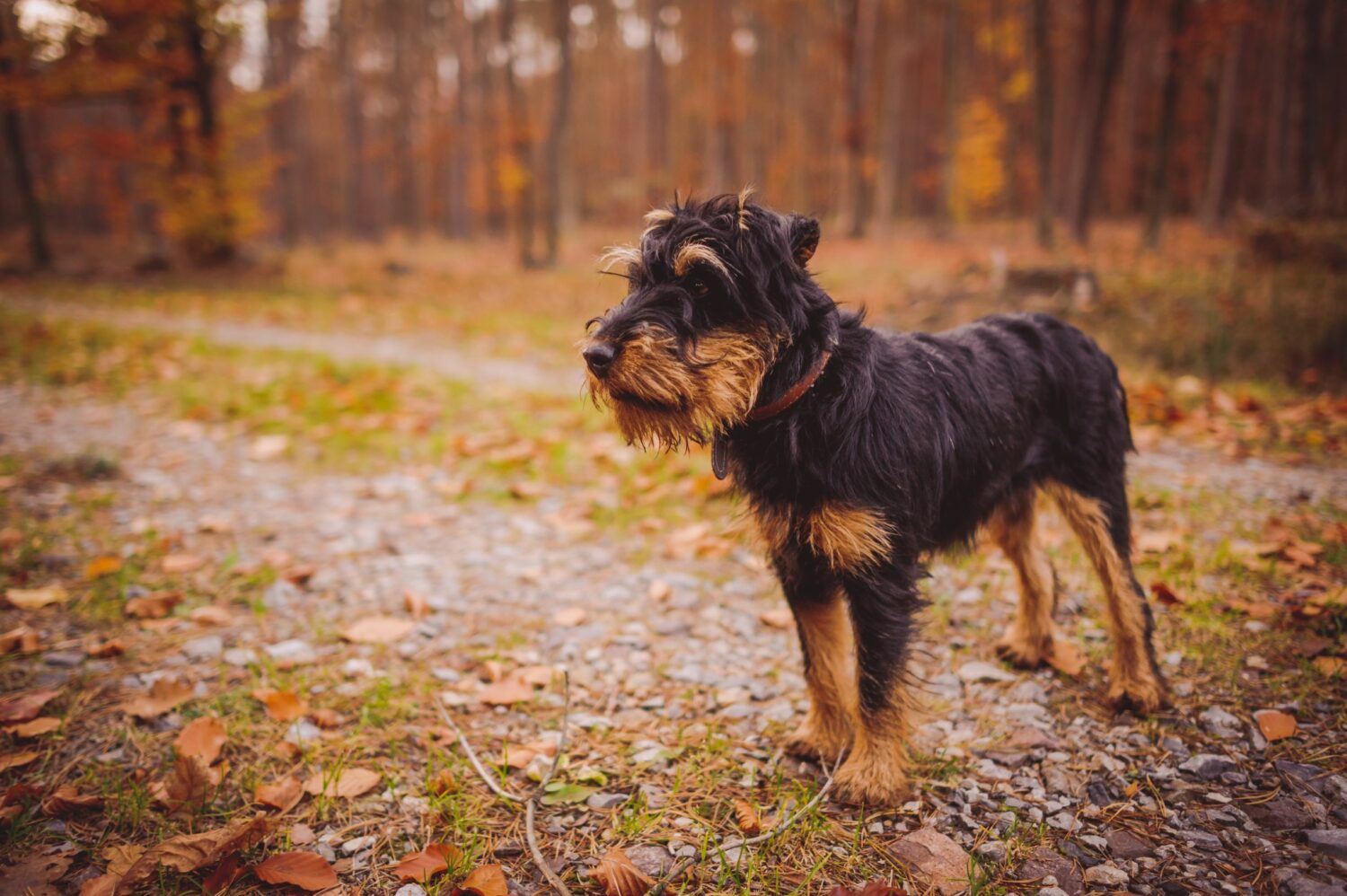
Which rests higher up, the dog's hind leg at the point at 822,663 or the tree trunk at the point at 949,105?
the tree trunk at the point at 949,105

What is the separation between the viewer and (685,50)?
38.8 meters

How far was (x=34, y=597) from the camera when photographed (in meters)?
3.85

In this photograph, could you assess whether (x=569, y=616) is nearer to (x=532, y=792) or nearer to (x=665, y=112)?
(x=532, y=792)

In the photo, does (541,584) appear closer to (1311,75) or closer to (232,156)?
(1311,75)

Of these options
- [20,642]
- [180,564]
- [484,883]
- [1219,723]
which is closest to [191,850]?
[484,883]

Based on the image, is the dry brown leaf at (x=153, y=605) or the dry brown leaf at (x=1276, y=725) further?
the dry brown leaf at (x=153, y=605)


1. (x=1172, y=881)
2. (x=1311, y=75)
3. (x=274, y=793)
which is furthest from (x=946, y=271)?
(x=274, y=793)

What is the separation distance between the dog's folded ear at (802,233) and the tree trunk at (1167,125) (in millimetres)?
17007

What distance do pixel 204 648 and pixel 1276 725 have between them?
5119 millimetres

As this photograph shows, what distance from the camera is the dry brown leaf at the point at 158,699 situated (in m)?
2.99

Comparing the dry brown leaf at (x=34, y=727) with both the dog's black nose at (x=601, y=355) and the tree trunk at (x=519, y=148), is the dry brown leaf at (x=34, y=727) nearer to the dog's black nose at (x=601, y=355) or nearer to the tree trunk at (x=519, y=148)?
the dog's black nose at (x=601, y=355)

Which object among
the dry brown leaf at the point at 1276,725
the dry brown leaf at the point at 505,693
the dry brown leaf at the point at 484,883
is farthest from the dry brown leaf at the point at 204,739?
the dry brown leaf at the point at 1276,725

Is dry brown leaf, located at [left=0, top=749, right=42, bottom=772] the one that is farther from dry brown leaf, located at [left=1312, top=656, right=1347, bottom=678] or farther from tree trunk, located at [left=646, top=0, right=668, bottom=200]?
tree trunk, located at [left=646, top=0, right=668, bottom=200]

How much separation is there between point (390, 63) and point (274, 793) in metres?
46.8
